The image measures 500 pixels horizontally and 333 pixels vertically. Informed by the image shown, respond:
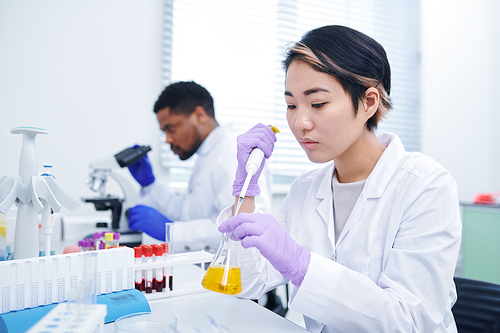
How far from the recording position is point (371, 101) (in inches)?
43.8

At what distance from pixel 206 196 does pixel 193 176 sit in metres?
0.20

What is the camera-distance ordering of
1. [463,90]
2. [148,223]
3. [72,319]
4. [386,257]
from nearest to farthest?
1. [72,319]
2. [386,257]
3. [148,223]
4. [463,90]

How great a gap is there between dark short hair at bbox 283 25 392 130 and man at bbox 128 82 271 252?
877 millimetres

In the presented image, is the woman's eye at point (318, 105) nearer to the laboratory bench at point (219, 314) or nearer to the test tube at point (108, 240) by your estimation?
the laboratory bench at point (219, 314)

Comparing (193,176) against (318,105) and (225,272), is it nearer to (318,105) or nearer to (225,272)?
(318,105)

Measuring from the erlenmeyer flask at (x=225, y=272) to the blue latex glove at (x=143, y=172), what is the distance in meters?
1.55

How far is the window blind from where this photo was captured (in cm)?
259

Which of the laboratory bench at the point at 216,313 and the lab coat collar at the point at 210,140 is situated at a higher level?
the lab coat collar at the point at 210,140

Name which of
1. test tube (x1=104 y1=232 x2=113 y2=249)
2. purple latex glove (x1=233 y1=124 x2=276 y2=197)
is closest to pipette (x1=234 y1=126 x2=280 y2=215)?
purple latex glove (x1=233 y1=124 x2=276 y2=197)

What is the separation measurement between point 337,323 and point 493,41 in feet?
12.6

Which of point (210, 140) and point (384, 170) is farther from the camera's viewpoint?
point (210, 140)

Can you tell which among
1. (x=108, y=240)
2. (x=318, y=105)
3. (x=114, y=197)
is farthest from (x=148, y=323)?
(x=114, y=197)

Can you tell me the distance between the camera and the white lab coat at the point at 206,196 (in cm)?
183

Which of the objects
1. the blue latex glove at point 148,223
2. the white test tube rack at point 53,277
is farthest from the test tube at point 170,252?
the blue latex glove at point 148,223
